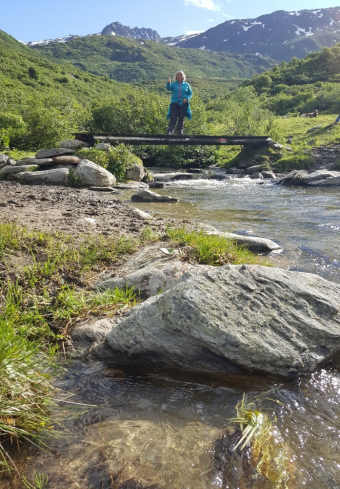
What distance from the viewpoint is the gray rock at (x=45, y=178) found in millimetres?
14953

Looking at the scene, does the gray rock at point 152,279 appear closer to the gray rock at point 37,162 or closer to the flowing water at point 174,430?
the flowing water at point 174,430

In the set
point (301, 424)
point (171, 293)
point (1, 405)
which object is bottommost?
point (301, 424)

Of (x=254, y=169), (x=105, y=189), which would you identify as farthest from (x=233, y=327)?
(x=254, y=169)

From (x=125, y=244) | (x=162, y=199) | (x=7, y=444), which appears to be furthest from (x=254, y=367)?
(x=162, y=199)

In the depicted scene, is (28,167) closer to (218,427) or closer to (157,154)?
(157,154)

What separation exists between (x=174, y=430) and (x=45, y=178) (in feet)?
45.6

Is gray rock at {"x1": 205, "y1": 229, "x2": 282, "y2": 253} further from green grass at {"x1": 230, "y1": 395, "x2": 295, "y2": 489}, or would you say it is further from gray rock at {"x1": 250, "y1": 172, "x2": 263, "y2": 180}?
gray rock at {"x1": 250, "y1": 172, "x2": 263, "y2": 180}

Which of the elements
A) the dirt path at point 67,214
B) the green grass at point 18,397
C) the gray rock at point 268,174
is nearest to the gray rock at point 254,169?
the gray rock at point 268,174

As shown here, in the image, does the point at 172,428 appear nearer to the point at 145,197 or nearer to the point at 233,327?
the point at 233,327

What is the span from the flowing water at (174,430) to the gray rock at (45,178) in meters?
12.3

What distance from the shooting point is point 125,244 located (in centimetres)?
648

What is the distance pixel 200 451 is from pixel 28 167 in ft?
51.0

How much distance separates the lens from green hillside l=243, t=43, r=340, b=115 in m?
64.8

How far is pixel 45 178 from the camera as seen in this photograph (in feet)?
49.4
